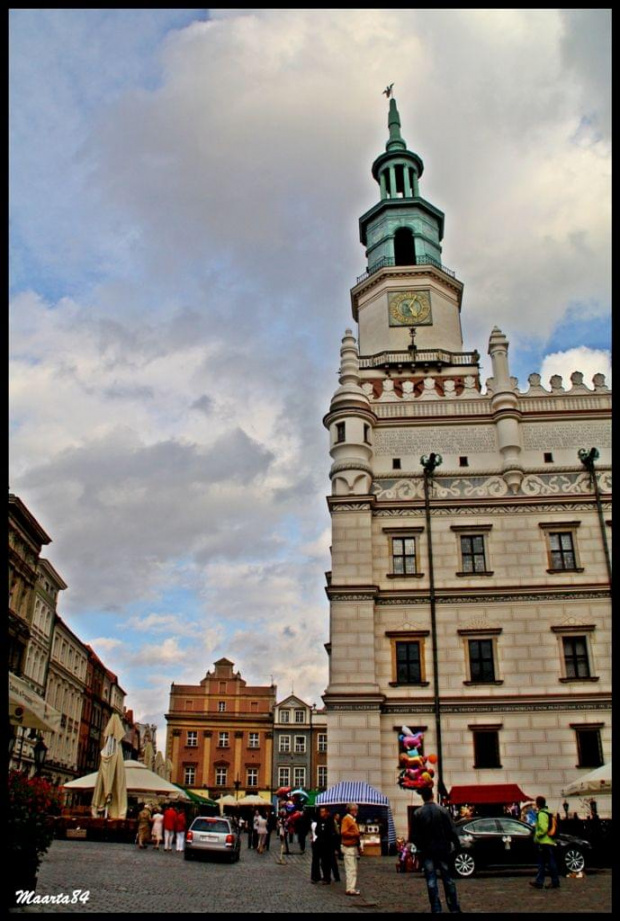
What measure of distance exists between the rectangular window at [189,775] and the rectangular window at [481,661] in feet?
207

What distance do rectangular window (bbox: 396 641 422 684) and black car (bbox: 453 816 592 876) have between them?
10.1 meters

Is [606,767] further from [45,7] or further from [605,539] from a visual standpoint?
[45,7]

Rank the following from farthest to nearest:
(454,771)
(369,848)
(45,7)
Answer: (454,771)
(369,848)
(45,7)

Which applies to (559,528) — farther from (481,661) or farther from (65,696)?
(65,696)

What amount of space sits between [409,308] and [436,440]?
1107 centimetres

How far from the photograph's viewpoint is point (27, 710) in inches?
455

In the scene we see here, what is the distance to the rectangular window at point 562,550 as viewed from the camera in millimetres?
29875

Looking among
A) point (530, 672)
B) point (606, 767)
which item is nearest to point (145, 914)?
point (606, 767)

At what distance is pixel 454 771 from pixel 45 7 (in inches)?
1057

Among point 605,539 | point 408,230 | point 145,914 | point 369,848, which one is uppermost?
point 408,230

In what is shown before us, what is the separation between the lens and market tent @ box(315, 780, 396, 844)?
24.3 meters

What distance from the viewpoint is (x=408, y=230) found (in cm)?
4450

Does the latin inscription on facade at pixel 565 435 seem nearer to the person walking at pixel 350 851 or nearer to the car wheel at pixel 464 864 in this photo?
the car wheel at pixel 464 864

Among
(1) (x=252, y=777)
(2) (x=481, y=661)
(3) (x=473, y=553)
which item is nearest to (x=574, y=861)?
(2) (x=481, y=661)
